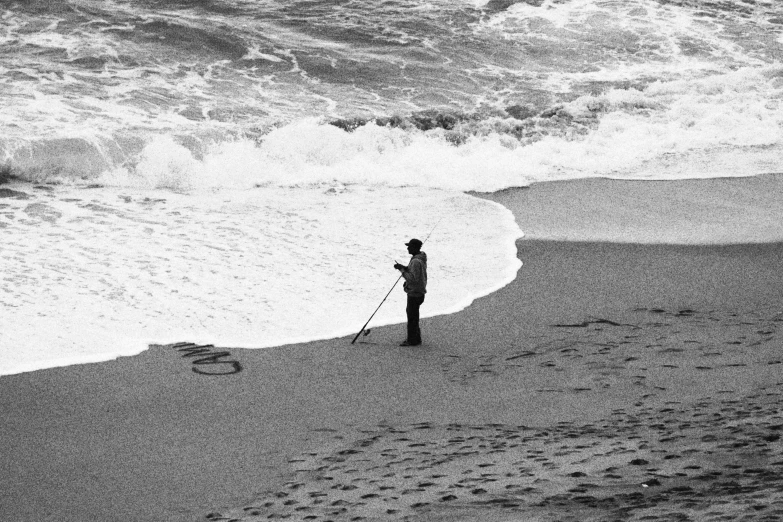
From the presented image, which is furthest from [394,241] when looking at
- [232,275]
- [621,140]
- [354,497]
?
[621,140]

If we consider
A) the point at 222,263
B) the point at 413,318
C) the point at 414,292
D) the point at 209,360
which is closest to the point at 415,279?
the point at 414,292

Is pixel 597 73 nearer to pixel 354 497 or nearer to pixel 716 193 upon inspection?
pixel 716 193

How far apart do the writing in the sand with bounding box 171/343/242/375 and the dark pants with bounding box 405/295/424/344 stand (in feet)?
5.26

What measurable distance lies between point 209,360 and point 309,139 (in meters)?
9.22

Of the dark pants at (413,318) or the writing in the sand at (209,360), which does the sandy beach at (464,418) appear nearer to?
the writing in the sand at (209,360)

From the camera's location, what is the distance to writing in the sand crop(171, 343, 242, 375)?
8.30m

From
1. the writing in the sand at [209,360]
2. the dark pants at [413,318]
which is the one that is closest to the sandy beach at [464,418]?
the writing in the sand at [209,360]

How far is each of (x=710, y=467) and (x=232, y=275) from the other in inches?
251

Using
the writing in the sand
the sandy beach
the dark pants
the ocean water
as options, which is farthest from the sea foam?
the dark pants

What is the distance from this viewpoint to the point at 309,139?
56.6 feet

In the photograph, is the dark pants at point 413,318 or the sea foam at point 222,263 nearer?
the dark pants at point 413,318

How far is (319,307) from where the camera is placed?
992 cm

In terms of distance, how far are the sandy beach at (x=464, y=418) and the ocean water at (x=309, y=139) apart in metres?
0.71

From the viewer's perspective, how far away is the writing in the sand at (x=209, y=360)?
27.2 feet
